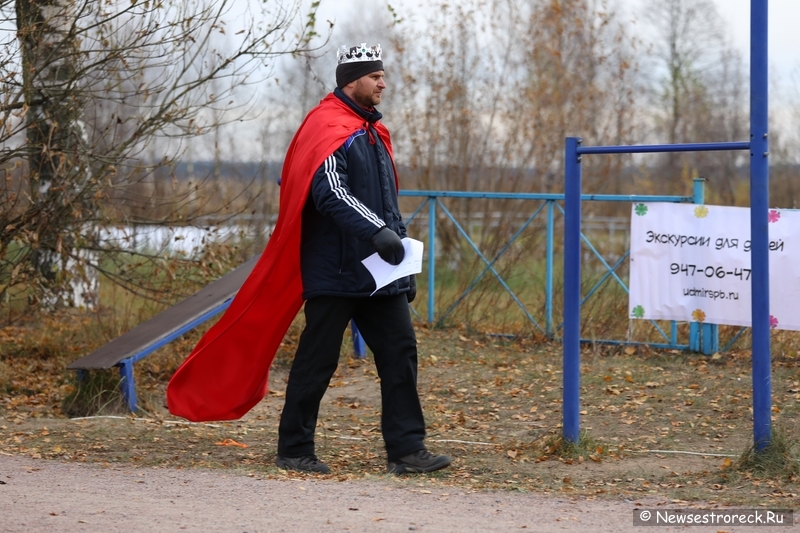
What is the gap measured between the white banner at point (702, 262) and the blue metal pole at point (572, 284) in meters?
3.17

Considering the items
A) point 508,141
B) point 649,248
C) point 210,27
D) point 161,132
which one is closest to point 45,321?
point 161,132

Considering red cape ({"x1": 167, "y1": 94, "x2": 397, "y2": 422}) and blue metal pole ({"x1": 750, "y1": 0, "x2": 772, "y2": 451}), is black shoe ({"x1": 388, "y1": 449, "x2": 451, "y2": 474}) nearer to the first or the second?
red cape ({"x1": 167, "y1": 94, "x2": 397, "y2": 422})

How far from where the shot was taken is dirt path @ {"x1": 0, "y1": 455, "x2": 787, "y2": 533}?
403 cm

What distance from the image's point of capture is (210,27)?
817cm

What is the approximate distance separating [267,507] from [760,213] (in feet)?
8.71

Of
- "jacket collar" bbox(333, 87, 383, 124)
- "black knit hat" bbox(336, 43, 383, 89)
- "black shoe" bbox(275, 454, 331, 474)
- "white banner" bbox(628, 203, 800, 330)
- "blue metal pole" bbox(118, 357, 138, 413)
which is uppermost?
"black knit hat" bbox(336, 43, 383, 89)

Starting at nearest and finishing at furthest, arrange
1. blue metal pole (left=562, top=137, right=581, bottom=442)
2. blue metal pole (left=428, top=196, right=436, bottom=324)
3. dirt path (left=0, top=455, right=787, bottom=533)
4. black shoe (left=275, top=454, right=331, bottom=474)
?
dirt path (left=0, top=455, right=787, bottom=533), black shoe (left=275, top=454, right=331, bottom=474), blue metal pole (left=562, top=137, right=581, bottom=442), blue metal pole (left=428, top=196, right=436, bottom=324)

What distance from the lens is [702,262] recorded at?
8.70 meters

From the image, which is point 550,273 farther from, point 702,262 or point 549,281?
point 702,262

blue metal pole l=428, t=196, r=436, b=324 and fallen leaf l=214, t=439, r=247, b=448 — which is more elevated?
blue metal pole l=428, t=196, r=436, b=324

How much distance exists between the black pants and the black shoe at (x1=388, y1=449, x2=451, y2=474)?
0.03 m

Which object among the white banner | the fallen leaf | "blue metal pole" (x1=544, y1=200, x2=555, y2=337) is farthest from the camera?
"blue metal pole" (x1=544, y1=200, x2=555, y2=337)

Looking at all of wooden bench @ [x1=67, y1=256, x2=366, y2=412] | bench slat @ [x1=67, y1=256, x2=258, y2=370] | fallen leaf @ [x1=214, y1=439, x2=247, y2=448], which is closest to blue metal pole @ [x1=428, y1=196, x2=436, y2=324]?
bench slat @ [x1=67, y1=256, x2=258, y2=370]

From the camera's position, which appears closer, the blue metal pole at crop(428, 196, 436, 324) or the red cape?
the red cape
